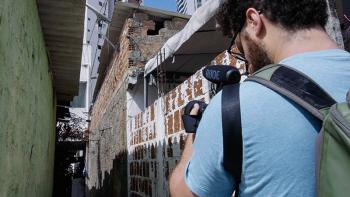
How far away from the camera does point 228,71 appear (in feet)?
4.43

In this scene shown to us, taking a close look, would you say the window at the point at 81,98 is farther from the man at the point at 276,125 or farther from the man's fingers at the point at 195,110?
the man at the point at 276,125

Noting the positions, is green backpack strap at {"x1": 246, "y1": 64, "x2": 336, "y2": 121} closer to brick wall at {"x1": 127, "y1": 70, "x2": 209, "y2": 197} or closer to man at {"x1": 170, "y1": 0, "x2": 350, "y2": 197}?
man at {"x1": 170, "y1": 0, "x2": 350, "y2": 197}

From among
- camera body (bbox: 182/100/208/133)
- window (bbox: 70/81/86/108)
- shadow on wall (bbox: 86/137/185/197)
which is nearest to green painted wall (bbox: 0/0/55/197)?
camera body (bbox: 182/100/208/133)

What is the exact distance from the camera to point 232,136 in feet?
3.61

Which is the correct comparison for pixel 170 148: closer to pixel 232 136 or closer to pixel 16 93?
pixel 16 93

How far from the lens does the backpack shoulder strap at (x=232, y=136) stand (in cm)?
110

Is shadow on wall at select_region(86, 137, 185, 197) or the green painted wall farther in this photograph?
shadow on wall at select_region(86, 137, 185, 197)

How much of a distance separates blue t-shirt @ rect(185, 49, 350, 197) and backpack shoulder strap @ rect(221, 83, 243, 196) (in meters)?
0.01

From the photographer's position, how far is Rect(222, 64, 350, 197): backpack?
95 cm

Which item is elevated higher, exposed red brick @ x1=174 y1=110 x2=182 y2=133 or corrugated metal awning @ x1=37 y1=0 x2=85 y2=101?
A: corrugated metal awning @ x1=37 y1=0 x2=85 y2=101

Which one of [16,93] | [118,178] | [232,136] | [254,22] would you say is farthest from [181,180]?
[118,178]

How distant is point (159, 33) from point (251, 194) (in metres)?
8.76

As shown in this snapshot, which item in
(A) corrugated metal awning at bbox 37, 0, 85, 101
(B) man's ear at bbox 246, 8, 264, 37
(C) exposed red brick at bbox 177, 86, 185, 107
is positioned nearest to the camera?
(B) man's ear at bbox 246, 8, 264, 37

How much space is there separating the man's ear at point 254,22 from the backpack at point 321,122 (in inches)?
7.7
